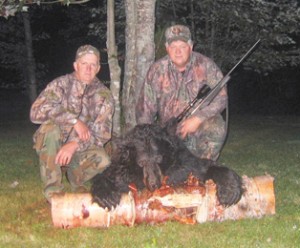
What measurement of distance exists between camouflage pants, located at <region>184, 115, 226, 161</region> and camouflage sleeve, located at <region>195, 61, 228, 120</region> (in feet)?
0.52

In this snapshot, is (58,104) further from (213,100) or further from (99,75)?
(99,75)

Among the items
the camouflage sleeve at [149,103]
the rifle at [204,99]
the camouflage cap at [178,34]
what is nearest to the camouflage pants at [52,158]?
the camouflage sleeve at [149,103]

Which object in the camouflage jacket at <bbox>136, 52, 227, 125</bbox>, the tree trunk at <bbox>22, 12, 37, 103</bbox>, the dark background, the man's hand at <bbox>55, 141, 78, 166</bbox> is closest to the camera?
the man's hand at <bbox>55, 141, 78, 166</bbox>

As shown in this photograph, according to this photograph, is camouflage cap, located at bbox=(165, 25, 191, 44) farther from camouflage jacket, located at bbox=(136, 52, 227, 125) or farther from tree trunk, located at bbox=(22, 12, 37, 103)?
tree trunk, located at bbox=(22, 12, 37, 103)

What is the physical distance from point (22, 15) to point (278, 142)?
42.1 ft

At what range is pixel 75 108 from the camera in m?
5.39

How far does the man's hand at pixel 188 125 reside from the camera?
5.17 meters

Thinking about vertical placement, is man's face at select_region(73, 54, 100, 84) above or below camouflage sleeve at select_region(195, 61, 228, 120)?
above

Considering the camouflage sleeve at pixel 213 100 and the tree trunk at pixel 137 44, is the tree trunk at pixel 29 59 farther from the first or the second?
the camouflage sleeve at pixel 213 100

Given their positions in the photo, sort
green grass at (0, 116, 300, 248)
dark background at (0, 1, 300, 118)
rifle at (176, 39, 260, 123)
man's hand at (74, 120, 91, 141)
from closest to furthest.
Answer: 1. green grass at (0, 116, 300, 248)
2. man's hand at (74, 120, 91, 141)
3. rifle at (176, 39, 260, 123)
4. dark background at (0, 1, 300, 118)

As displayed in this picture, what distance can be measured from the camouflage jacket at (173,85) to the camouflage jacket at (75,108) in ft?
1.66

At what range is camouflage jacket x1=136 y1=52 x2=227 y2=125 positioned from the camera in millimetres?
5656

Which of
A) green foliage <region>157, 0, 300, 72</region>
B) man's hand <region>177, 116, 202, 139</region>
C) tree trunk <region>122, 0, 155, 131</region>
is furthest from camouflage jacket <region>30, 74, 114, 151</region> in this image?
green foliage <region>157, 0, 300, 72</region>

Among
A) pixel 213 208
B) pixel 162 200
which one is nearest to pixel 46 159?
pixel 162 200
